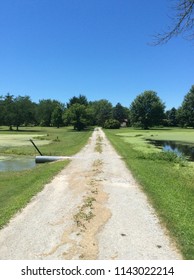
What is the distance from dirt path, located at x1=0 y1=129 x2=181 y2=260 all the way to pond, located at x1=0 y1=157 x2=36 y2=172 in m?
9.25

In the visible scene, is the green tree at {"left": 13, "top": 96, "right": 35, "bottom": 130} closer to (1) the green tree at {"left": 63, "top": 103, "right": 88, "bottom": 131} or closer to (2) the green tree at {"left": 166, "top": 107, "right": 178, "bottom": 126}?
(1) the green tree at {"left": 63, "top": 103, "right": 88, "bottom": 131}

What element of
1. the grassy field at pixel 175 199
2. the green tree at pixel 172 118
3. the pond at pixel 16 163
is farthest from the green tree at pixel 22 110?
the grassy field at pixel 175 199

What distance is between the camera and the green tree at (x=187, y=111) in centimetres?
10669

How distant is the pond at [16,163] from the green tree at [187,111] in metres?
88.0

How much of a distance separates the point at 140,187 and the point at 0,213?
217 inches

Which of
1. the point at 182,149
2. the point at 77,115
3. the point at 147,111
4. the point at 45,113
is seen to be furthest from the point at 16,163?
the point at 45,113

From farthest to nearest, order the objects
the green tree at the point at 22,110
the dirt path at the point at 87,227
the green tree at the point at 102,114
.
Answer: the green tree at the point at 102,114 < the green tree at the point at 22,110 < the dirt path at the point at 87,227

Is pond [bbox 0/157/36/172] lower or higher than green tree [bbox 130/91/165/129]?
lower

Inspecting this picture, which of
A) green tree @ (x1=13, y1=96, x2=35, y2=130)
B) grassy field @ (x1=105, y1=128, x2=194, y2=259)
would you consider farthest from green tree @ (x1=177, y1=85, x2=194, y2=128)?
grassy field @ (x1=105, y1=128, x2=194, y2=259)

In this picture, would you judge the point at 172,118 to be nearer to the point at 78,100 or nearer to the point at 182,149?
the point at 78,100

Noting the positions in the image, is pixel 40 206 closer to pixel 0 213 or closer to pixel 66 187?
pixel 0 213

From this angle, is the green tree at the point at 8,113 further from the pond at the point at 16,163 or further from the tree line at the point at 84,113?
the pond at the point at 16,163

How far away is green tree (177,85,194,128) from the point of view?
10669 cm
